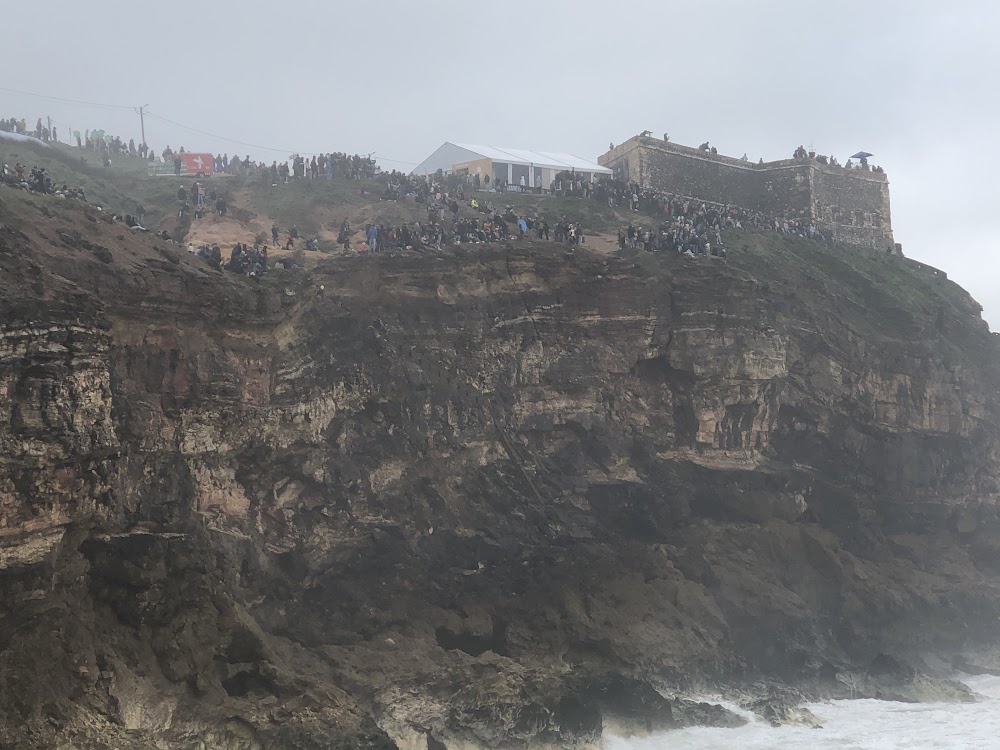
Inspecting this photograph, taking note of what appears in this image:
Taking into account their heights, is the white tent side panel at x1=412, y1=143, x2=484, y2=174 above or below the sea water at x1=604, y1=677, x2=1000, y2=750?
above

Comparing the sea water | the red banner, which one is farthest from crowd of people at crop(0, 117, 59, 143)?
the sea water

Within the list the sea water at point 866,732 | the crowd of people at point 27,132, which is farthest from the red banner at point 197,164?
the sea water at point 866,732

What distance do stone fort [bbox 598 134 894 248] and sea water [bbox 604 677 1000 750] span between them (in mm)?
30034

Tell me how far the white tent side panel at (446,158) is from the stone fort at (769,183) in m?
9.12

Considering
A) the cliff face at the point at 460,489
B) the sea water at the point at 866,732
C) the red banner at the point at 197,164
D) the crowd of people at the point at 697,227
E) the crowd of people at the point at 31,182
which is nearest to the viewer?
the cliff face at the point at 460,489

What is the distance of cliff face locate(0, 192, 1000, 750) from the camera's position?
62.7 ft

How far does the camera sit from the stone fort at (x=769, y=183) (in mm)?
54406

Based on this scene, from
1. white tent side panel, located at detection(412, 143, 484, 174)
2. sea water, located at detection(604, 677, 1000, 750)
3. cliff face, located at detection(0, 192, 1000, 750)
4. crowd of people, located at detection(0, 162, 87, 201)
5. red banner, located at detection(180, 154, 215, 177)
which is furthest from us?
white tent side panel, located at detection(412, 143, 484, 174)

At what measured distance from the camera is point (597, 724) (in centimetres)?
2580

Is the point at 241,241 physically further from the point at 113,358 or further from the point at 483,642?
the point at 483,642

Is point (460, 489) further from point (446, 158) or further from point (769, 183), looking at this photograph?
point (769, 183)

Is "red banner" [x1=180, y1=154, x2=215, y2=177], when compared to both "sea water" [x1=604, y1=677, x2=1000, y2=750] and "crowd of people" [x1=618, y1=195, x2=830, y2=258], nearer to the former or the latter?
"crowd of people" [x1=618, y1=195, x2=830, y2=258]

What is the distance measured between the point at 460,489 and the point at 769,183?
3579 cm

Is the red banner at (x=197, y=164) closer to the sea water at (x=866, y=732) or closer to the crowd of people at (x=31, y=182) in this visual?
the crowd of people at (x=31, y=182)
